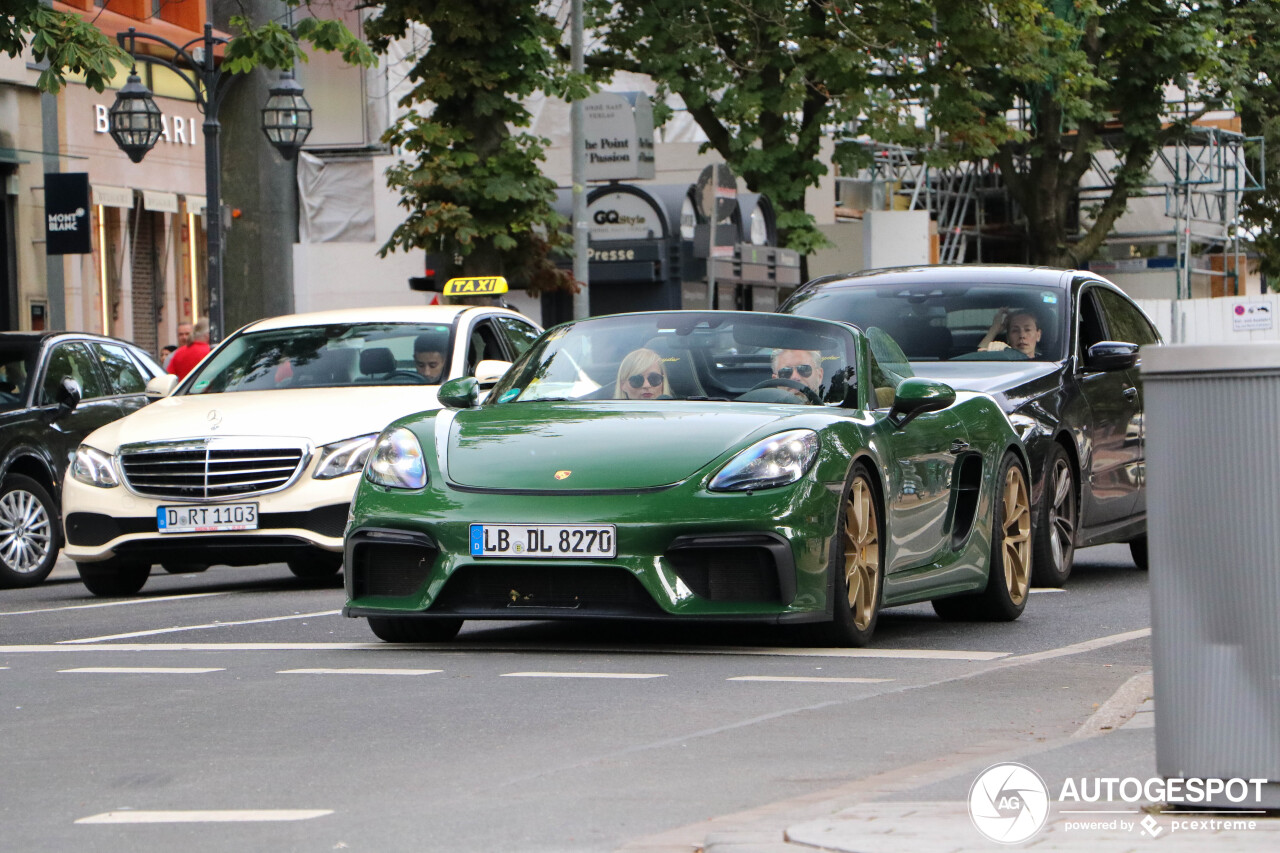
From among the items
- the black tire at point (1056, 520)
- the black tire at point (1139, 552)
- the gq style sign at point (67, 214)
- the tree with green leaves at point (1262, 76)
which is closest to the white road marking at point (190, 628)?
the black tire at point (1056, 520)

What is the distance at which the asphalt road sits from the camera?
17.5 ft

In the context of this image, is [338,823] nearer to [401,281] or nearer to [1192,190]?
[401,281]

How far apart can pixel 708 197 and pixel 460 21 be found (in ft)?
12.0

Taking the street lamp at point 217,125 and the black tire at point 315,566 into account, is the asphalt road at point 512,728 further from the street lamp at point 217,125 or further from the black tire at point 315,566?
the street lamp at point 217,125

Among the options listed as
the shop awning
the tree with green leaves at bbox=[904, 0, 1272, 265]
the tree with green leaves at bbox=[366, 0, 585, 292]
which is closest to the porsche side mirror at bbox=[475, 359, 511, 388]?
the tree with green leaves at bbox=[366, 0, 585, 292]

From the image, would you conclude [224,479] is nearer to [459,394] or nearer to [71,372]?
[459,394]

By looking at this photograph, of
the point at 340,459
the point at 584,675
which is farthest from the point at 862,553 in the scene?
the point at 340,459

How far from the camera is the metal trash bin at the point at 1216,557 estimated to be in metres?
4.80

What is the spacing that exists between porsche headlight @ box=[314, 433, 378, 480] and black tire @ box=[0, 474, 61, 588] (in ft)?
10.1

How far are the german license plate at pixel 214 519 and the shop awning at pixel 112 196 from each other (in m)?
22.3

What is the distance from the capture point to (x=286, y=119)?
21828mm

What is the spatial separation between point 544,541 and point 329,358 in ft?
19.3

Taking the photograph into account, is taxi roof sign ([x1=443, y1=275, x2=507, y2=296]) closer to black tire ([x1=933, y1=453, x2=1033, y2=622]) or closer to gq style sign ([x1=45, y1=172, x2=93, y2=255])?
gq style sign ([x1=45, y1=172, x2=93, y2=255])

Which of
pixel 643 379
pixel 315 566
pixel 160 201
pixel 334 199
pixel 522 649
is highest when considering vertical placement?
pixel 334 199
